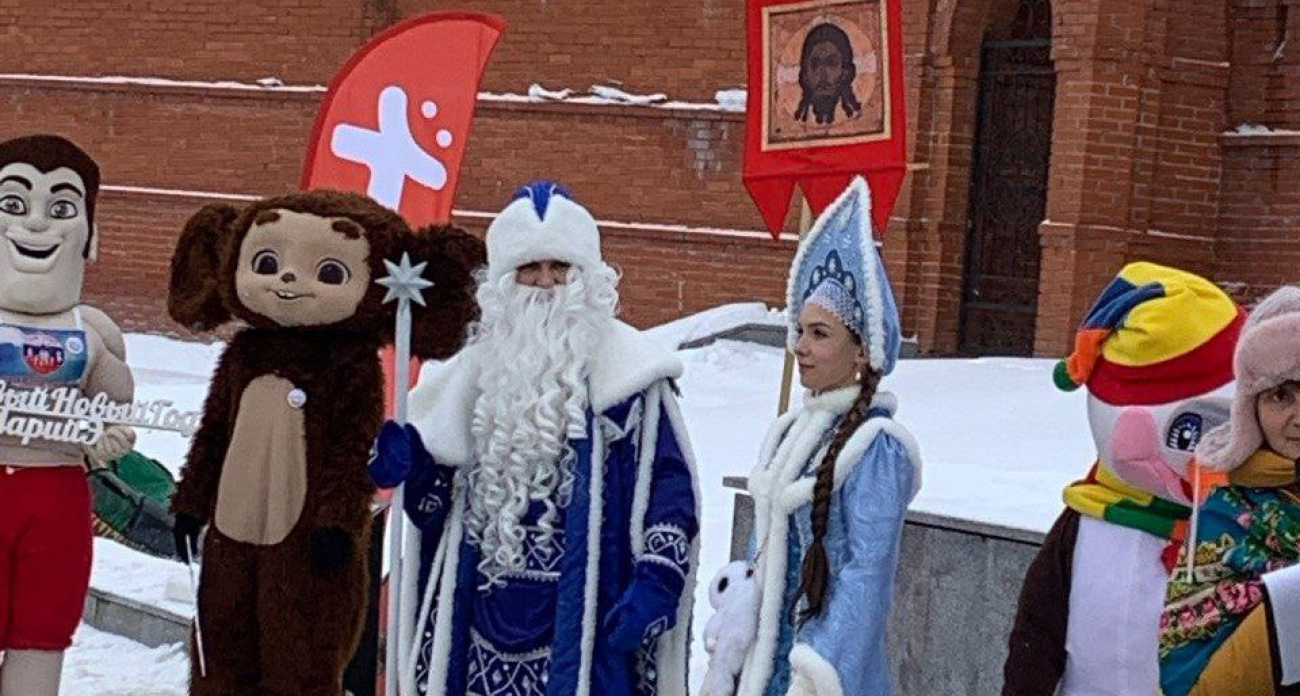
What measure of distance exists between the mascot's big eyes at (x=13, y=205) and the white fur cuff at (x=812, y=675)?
104 inches

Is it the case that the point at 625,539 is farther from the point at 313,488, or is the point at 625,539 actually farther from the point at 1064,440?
the point at 1064,440

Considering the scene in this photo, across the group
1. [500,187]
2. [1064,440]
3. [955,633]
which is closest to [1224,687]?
[955,633]

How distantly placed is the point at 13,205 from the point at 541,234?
1.66 metres

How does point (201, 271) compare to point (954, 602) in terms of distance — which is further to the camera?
point (954, 602)

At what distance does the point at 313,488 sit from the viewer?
197 inches

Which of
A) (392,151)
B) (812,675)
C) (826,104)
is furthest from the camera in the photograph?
(826,104)

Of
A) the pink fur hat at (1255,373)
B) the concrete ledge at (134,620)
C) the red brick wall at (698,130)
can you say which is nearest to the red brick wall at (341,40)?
the red brick wall at (698,130)

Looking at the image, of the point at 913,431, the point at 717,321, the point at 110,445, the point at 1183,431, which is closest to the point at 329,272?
→ the point at 110,445

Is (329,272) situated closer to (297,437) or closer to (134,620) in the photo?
(297,437)

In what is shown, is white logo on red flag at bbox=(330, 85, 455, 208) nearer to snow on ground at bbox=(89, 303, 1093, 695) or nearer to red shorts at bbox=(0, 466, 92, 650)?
snow on ground at bbox=(89, 303, 1093, 695)

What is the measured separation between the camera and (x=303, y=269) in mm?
4977

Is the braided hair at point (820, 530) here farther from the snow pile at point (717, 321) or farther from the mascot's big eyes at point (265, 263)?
the snow pile at point (717, 321)

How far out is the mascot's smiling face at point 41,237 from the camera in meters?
5.34

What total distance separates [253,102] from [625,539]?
12274 millimetres
